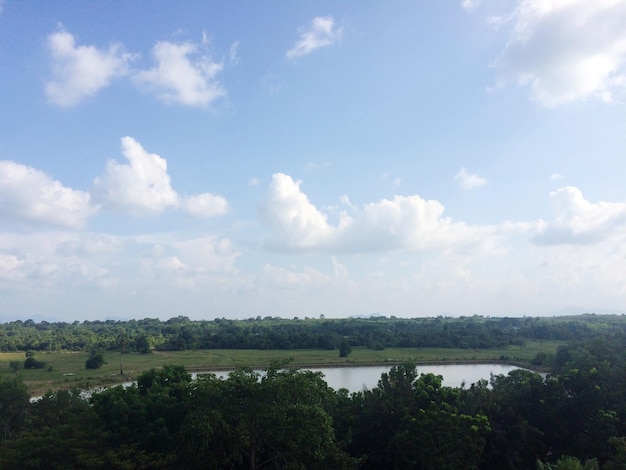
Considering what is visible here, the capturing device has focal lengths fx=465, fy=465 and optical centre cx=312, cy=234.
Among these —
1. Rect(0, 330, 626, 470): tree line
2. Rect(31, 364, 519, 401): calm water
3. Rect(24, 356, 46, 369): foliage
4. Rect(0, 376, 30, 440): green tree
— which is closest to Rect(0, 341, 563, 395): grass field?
Rect(24, 356, 46, 369): foliage

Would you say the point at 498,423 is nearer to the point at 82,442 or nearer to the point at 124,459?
the point at 124,459

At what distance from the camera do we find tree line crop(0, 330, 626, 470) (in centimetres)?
1748

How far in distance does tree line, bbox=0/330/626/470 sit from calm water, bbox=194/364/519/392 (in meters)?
28.5

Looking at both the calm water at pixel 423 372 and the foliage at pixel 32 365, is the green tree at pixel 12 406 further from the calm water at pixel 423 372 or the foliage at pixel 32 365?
the foliage at pixel 32 365

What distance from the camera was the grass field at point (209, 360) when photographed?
59.3m

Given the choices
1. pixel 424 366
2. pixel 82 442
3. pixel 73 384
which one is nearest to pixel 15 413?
pixel 82 442

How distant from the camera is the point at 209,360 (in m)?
79.2

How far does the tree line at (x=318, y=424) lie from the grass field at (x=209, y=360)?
35903 mm

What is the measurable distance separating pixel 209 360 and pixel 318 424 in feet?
216

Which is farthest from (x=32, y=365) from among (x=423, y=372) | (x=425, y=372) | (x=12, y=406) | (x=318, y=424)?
(x=318, y=424)

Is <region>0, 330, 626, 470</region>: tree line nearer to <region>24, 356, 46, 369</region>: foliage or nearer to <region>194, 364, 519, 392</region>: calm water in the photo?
<region>194, 364, 519, 392</region>: calm water

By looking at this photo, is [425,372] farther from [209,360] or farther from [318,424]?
[318,424]

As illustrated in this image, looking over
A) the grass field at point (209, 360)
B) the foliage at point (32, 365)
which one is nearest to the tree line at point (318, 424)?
the grass field at point (209, 360)

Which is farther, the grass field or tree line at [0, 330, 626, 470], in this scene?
the grass field
